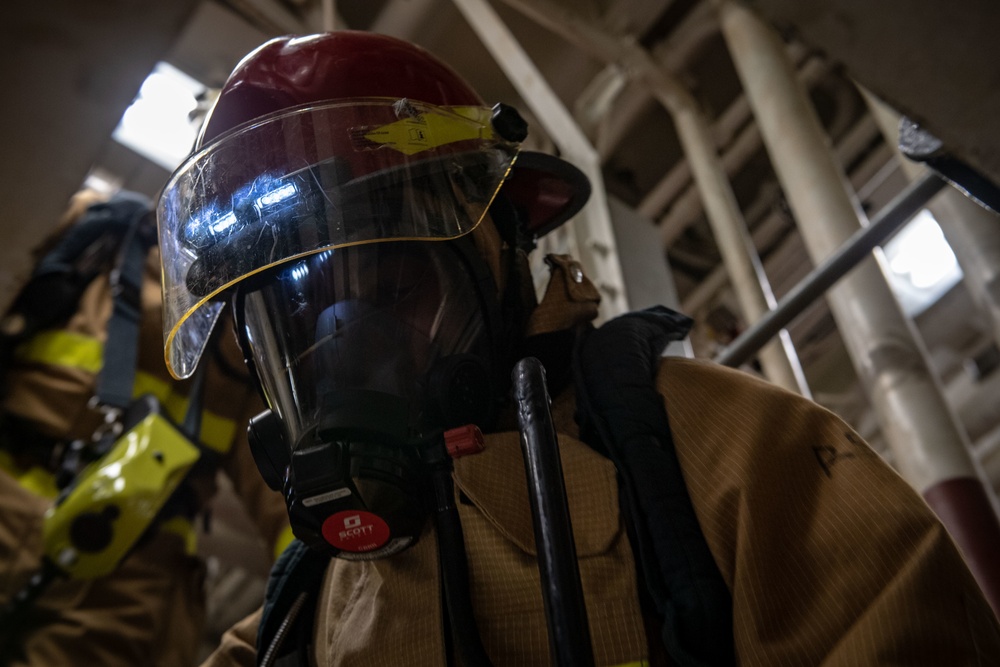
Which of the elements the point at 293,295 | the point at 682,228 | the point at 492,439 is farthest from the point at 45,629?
the point at 682,228

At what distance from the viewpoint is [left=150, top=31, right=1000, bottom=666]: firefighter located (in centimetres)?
85

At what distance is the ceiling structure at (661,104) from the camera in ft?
3.08

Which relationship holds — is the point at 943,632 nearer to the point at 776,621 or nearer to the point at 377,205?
the point at 776,621

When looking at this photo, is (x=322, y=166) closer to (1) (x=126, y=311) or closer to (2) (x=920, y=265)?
(1) (x=126, y=311)

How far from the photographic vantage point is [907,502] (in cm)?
86

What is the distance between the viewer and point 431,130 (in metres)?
1.26

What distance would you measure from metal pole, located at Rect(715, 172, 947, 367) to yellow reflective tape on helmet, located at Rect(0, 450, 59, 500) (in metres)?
1.73

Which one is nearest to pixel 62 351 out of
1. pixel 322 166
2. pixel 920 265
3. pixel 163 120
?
pixel 163 120

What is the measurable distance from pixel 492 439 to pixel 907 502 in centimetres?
49

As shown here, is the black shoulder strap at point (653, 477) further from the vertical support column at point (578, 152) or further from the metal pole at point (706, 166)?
the metal pole at point (706, 166)

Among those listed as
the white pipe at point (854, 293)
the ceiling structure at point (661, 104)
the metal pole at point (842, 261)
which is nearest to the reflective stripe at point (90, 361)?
the ceiling structure at point (661, 104)

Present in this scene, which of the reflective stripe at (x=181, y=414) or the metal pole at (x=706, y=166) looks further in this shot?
the metal pole at (x=706, y=166)

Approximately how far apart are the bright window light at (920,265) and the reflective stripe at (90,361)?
314 centimetres

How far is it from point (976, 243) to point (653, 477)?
141 centimetres
